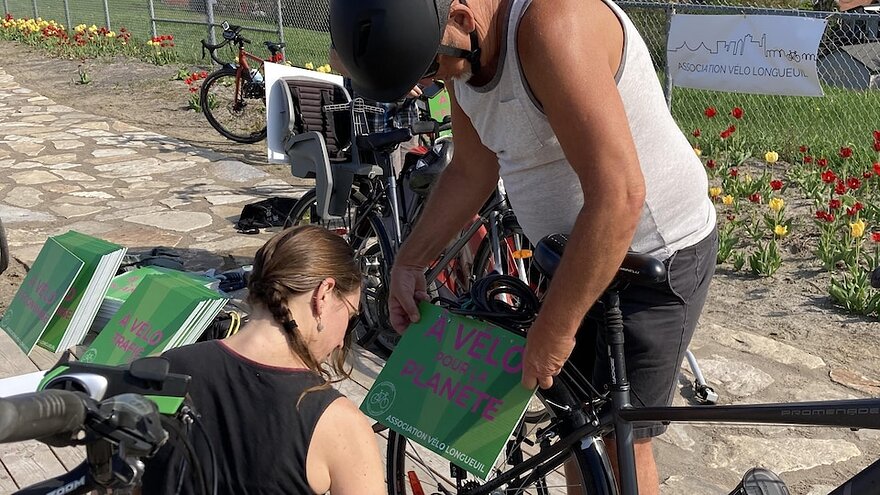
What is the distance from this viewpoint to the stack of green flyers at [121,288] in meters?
3.65

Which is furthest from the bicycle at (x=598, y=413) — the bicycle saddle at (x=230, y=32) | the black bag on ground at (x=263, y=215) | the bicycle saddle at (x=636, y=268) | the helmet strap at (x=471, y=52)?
the bicycle saddle at (x=230, y=32)

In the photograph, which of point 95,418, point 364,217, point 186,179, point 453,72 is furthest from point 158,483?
point 186,179

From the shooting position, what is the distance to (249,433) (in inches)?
74.6

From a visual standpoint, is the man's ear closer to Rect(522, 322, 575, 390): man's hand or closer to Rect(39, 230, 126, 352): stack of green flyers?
Rect(522, 322, 575, 390): man's hand

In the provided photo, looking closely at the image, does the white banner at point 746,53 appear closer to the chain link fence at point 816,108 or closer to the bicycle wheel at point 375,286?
the chain link fence at point 816,108

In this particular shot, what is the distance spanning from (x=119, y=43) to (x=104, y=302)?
13027 mm

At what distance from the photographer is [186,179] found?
845 centimetres

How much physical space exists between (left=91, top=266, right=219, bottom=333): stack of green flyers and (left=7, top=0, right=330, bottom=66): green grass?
8.21 m

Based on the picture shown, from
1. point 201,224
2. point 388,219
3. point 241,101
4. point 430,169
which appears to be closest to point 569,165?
point 430,169

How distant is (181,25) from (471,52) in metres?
15.1

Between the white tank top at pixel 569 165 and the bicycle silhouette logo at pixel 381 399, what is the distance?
0.58 m

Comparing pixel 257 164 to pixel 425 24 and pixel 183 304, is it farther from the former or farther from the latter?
pixel 425 24

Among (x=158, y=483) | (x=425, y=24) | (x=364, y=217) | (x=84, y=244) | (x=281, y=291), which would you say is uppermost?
(x=425, y=24)

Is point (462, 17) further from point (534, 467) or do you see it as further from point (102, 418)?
point (102, 418)
